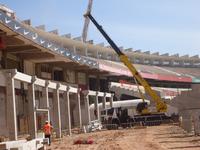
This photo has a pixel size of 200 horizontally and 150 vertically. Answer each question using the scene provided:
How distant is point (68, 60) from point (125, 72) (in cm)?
2958

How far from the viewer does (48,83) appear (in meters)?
34.6

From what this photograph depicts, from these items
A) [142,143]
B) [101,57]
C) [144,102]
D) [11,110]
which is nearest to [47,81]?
[11,110]

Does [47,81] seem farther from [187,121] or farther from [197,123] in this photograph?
[197,123]

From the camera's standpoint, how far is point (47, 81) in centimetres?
3431

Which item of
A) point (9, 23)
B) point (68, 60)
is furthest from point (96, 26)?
point (9, 23)

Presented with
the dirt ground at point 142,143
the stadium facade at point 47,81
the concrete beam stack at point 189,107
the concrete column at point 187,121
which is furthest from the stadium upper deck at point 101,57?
the concrete column at point 187,121

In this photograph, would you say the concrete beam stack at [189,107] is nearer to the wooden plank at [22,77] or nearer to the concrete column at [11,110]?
the concrete column at [11,110]

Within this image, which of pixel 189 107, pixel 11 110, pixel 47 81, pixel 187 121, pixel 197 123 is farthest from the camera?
pixel 189 107

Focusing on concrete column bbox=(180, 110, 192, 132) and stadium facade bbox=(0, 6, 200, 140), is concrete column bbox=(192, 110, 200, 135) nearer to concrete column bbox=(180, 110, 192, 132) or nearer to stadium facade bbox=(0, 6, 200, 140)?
concrete column bbox=(180, 110, 192, 132)

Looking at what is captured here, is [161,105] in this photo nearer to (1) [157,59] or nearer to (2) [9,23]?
(2) [9,23]

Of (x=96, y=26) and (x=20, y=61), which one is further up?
(x=96, y=26)

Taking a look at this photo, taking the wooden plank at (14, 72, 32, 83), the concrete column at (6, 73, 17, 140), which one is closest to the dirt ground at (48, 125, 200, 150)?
the concrete column at (6, 73, 17, 140)

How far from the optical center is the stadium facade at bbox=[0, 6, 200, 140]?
100 ft

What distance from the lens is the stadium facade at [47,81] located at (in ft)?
100
